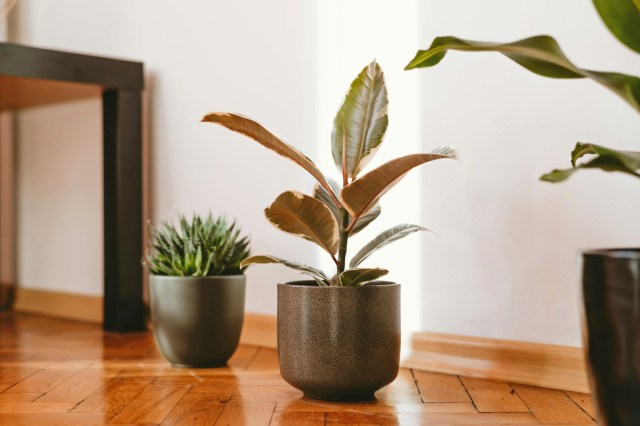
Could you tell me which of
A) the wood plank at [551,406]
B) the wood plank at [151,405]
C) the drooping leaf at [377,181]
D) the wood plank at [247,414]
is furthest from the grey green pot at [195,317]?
the wood plank at [551,406]

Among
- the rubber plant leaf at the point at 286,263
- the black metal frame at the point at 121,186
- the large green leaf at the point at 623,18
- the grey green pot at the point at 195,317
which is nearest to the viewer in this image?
the large green leaf at the point at 623,18

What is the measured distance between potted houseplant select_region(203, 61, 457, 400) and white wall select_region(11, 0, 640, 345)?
0.20 m

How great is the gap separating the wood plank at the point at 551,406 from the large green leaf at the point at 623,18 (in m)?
0.43

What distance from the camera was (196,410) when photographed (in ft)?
3.22

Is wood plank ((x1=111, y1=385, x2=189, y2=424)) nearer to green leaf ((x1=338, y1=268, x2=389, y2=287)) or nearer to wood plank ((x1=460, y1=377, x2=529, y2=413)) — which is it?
green leaf ((x1=338, y1=268, x2=389, y2=287))

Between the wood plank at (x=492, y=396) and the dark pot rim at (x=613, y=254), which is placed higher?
the dark pot rim at (x=613, y=254)

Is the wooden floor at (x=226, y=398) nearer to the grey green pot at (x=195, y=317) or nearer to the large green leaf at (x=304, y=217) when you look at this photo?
the grey green pot at (x=195, y=317)

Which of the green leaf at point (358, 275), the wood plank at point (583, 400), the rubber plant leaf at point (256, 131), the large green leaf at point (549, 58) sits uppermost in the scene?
the large green leaf at point (549, 58)

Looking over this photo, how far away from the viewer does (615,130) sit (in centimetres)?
103

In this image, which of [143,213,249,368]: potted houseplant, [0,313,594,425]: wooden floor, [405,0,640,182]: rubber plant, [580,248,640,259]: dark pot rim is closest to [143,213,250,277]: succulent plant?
[143,213,249,368]: potted houseplant

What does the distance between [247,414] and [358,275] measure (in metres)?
0.22

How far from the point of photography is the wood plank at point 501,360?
1.07m

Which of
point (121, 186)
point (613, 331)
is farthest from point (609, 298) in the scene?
point (121, 186)

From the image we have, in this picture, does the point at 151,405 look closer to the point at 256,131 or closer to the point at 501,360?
the point at 256,131
